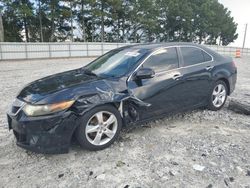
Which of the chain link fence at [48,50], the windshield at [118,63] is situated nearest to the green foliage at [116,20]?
the chain link fence at [48,50]

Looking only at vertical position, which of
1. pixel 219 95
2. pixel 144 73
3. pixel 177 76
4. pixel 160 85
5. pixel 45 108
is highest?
pixel 144 73

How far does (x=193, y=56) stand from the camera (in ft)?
16.2

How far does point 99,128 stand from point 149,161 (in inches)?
33.0

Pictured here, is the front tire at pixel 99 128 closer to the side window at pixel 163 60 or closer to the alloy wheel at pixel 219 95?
the side window at pixel 163 60

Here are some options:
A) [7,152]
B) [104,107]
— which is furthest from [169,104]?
[7,152]

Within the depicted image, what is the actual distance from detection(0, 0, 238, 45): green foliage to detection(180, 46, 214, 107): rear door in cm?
2780

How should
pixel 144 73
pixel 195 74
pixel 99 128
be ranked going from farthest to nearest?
pixel 195 74, pixel 144 73, pixel 99 128

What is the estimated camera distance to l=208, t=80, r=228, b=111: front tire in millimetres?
5246

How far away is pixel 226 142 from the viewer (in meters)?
3.89

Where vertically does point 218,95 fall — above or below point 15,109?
below

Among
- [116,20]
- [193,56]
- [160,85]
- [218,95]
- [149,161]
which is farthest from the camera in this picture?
→ [116,20]

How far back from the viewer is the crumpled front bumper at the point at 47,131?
10.5 ft

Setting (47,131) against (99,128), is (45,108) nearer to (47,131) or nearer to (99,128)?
(47,131)

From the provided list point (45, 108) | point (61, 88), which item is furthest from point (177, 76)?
point (45, 108)
